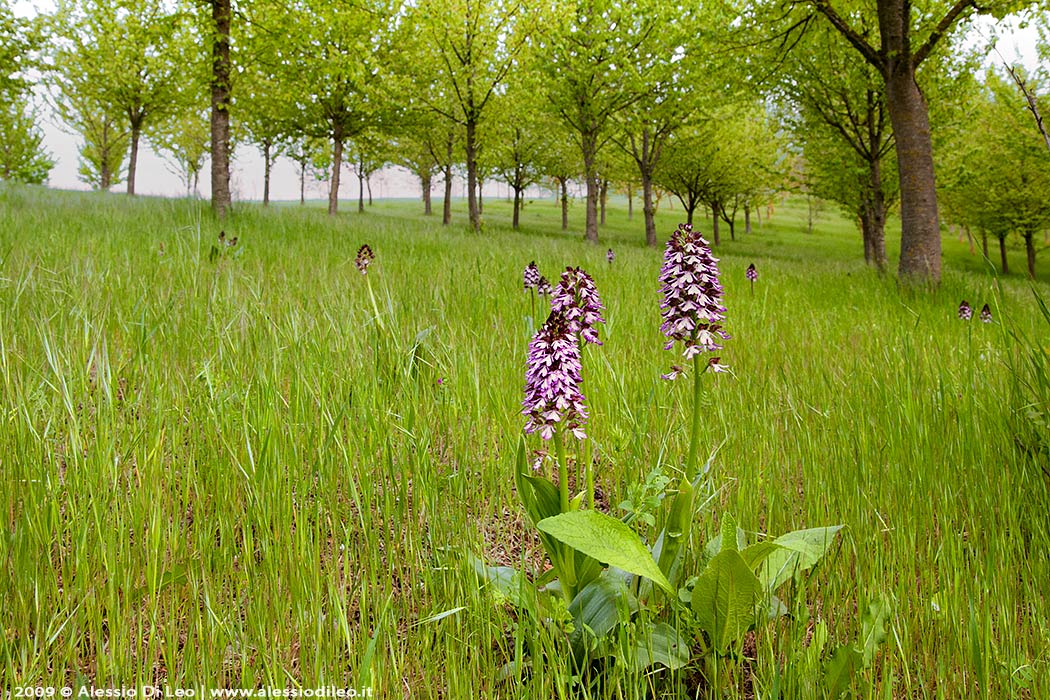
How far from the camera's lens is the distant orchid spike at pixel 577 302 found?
5.47ft

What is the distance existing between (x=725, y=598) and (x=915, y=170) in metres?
9.99

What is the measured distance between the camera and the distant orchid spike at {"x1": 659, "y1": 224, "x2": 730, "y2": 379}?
1.52 m

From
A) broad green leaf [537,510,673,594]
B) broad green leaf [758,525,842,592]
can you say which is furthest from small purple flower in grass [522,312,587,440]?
broad green leaf [758,525,842,592]

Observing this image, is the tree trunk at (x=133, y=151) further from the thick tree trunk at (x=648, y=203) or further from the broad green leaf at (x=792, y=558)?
the broad green leaf at (x=792, y=558)

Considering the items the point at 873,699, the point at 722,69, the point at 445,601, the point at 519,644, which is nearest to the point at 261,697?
the point at 445,601

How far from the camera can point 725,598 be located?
1302 millimetres

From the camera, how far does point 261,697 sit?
121 centimetres

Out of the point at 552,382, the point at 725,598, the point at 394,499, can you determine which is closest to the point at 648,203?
the point at 394,499

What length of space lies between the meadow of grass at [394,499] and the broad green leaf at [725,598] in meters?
0.08

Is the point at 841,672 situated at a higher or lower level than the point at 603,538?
lower

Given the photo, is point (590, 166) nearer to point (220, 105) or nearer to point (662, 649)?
point (220, 105)

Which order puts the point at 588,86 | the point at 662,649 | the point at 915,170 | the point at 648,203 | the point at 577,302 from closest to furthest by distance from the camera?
the point at 662,649, the point at 577,302, the point at 915,170, the point at 588,86, the point at 648,203

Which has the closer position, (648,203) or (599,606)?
(599,606)

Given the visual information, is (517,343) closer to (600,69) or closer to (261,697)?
(261,697)
